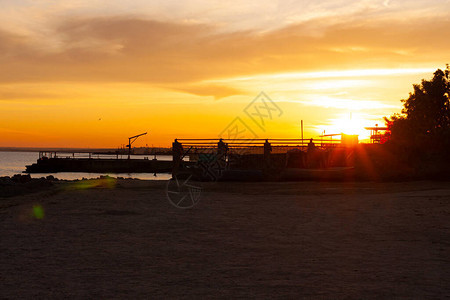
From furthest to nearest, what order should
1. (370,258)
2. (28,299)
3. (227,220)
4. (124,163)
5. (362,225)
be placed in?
(124,163)
(227,220)
(362,225)
(370,258)
(28,299)

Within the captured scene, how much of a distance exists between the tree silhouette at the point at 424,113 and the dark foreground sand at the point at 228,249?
11774 mm

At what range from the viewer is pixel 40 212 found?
14594 millimetres

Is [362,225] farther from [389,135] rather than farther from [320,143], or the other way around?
[320,143]

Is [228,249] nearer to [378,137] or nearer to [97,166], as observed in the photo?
[378,137]

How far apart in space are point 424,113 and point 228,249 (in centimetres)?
2354

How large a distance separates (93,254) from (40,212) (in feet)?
22.7

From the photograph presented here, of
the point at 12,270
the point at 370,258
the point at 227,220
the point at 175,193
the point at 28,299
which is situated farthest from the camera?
the point at 175,193

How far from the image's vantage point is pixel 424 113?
28.8 meters

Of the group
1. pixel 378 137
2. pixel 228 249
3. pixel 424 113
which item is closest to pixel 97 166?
pixel 378 137

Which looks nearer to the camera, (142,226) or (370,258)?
(370,258)

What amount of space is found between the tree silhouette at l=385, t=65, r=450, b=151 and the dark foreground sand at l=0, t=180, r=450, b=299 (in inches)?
464

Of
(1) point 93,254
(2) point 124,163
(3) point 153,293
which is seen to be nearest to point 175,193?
(1) point 93,254

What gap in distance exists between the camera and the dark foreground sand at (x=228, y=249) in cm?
639

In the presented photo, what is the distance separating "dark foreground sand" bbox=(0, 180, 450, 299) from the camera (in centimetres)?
639
